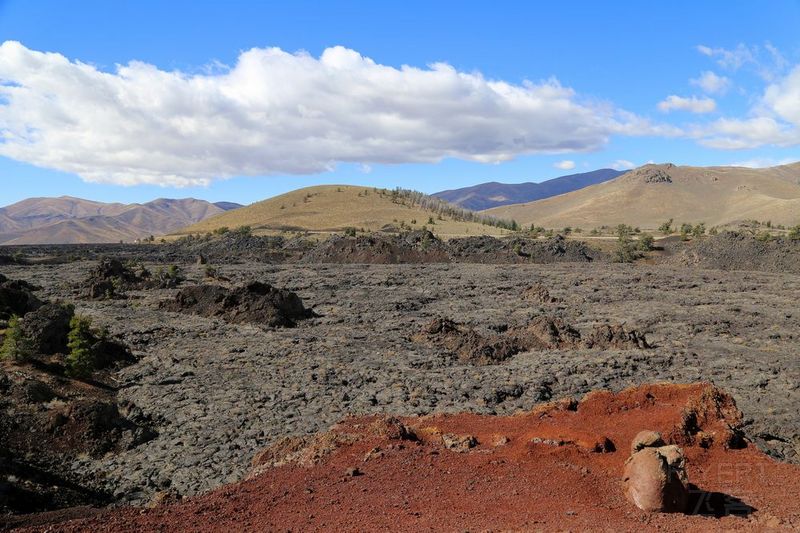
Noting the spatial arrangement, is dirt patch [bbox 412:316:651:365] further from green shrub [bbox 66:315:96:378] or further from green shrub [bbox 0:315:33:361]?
green shrub [bbox 0:315:33:361]

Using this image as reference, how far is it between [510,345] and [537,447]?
8.25 meters

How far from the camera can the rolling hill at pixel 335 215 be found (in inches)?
3440

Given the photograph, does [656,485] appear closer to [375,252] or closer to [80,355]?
[80,355]

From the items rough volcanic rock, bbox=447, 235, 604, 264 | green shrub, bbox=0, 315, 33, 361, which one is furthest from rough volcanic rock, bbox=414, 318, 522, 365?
rough volcanic rock, bbox=447, 235, 604, 264

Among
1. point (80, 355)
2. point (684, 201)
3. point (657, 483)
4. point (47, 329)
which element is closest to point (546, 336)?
point (657, 483)

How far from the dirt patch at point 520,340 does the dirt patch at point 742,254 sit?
2937 cm

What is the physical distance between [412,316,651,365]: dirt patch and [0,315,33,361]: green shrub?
10776 millimetres

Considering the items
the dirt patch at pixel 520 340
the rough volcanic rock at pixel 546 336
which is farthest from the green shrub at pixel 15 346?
the rough volcanic rock at pixel 546 336

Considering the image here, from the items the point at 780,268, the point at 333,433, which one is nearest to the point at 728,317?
the point at 333,433

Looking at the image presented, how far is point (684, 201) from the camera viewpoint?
16738 cm

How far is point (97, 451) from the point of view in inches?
424

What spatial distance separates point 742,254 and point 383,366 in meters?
38.2

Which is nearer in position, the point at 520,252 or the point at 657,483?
the point at 657,483

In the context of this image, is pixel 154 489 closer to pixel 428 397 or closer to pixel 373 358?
pixel 428 397
